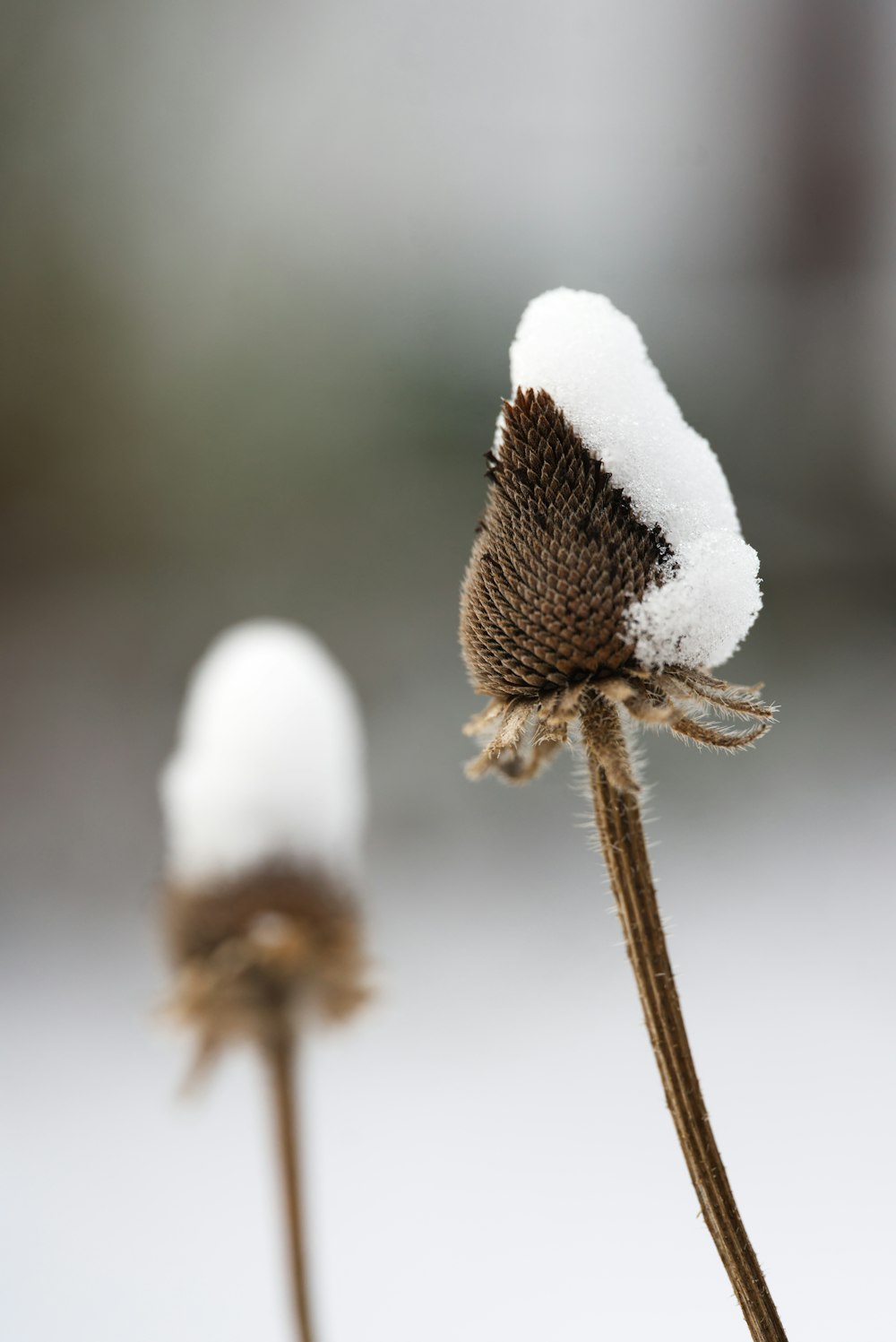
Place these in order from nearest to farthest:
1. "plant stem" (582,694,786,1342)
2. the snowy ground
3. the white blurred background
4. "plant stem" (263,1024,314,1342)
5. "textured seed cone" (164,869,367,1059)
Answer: "plant stem" (582,694,786,1342)
"plant stem" (263,1024,314,1342)
"textured seed cone" (164,869,367,1059)
the snowy ground
the white blurred background

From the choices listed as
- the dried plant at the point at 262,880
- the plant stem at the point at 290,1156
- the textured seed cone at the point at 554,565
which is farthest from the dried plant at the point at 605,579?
the dried plant at the point at 262,880

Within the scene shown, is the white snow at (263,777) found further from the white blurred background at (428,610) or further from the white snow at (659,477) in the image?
the white snow at (659,477)

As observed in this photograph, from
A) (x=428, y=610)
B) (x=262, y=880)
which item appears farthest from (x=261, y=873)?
(x=428, y=610)

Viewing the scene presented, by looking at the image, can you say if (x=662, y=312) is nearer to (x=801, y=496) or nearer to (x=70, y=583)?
(x=801, y=496)

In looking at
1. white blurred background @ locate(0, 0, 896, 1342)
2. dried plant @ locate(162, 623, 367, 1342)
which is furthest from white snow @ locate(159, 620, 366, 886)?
white blurred background @ locate(0, 0, 896, 1342)

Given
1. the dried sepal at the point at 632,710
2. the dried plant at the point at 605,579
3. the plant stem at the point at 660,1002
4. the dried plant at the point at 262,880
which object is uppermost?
the dried plant at the point at 262,880

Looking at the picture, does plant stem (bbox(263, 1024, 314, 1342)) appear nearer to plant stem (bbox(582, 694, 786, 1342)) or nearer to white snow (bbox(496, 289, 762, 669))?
plant stem (bbox(582, 694, 786, 1342))
